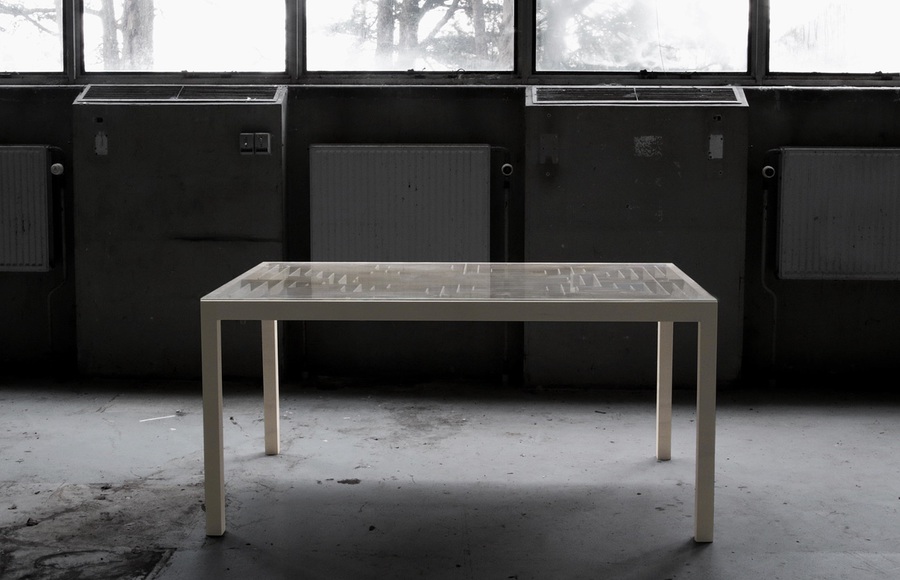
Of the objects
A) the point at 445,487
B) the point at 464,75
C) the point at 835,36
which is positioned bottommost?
the point at 445,487

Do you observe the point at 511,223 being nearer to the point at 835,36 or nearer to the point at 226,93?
the point at 226,93

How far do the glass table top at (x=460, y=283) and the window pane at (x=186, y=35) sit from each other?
167cm

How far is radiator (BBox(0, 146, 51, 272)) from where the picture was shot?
448cm

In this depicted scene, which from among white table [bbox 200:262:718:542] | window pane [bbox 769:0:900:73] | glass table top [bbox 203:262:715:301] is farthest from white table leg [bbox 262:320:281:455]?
window pane [bbox 769:0:900:73]

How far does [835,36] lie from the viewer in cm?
452

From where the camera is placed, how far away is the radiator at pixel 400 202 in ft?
14.4

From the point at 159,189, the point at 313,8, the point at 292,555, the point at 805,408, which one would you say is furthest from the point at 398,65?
the point at 292,555

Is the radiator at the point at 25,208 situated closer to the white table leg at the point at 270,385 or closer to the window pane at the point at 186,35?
the window pane at the point at 186,35

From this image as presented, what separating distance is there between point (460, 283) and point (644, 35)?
2241 millimetres

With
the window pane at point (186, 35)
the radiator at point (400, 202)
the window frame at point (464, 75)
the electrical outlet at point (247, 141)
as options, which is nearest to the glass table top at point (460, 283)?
the radiator at point (400, 202)

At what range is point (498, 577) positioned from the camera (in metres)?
2.29

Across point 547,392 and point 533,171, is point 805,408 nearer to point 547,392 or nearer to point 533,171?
point 547,392

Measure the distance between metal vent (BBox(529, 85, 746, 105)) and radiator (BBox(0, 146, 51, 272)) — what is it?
7.26 ft

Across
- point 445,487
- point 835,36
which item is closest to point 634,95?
point 835,36
